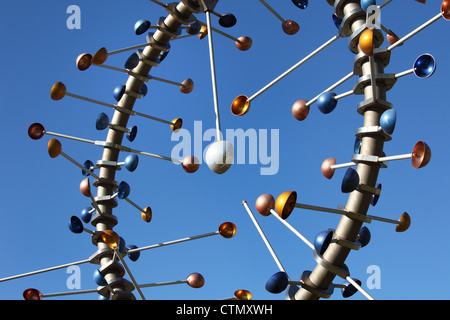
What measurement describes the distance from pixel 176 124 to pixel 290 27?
10.7 feet

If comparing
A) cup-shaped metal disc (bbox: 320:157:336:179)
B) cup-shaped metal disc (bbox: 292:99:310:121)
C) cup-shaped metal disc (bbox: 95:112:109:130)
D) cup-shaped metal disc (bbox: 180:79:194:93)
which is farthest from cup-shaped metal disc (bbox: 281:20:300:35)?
cup-shaped metal disc (bbox: 95:112:109:130)

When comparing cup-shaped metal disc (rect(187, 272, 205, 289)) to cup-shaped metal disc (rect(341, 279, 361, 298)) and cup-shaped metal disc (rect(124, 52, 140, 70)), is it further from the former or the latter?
cup-shaped metal disc (rect(124, 52, 140, 70))

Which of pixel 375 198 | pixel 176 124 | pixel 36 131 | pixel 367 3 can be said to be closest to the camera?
pixel 375 198

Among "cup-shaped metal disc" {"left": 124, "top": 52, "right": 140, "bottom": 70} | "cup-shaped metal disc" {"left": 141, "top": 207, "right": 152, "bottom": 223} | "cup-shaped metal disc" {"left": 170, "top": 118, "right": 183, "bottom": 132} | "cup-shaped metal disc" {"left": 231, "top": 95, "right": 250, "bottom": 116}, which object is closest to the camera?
"cup-shaped metal disc" {"left": 231, "top": 95, "right": 250, "bottom": 116}

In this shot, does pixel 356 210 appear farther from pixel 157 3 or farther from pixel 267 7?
pixel 157 3

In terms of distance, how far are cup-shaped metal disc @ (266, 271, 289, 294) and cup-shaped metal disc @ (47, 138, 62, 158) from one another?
5381 mm

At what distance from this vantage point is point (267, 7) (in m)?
10.1

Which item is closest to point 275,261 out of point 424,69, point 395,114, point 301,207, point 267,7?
point 301,207

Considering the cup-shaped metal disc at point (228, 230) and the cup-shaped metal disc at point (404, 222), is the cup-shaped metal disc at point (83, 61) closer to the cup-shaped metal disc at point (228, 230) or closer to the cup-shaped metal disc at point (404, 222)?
the cup-shaped metal disc at point (228, 230)

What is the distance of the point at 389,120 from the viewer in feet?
21.8

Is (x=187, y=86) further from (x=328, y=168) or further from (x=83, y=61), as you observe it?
(x=328, y=168)

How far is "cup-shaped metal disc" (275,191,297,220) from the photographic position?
6.46 m

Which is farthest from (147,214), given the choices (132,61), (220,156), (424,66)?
(424,66)
